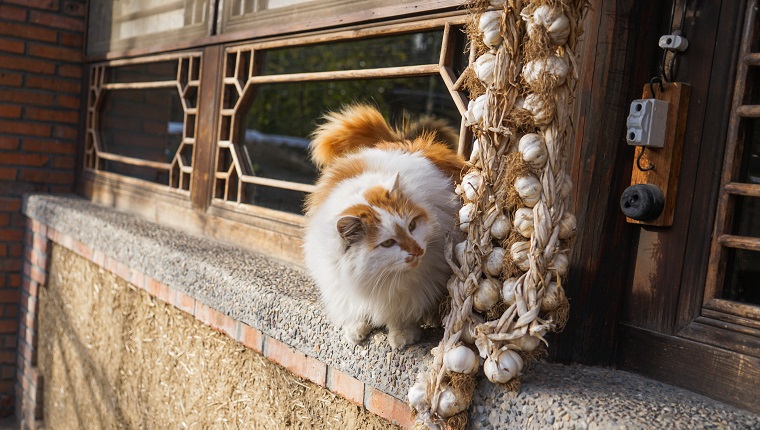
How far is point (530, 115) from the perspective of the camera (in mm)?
1465

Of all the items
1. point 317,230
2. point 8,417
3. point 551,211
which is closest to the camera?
point 551,211

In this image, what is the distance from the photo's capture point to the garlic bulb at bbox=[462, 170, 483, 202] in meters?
1.54

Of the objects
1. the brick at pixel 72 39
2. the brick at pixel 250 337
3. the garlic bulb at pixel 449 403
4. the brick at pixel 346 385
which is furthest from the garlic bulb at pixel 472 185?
the brick at pixel 72 39

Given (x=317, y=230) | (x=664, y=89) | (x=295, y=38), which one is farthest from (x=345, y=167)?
(x=295, y=38)

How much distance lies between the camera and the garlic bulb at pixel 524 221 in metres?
1.45

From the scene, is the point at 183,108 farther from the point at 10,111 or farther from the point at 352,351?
the point at 352,351

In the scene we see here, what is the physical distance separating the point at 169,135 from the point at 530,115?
354cm

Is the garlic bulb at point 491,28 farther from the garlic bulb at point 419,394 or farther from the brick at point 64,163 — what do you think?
the brick at point 64,163

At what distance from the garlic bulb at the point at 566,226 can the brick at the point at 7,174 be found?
446cm

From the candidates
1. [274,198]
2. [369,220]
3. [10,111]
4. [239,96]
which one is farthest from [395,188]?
[10,111]

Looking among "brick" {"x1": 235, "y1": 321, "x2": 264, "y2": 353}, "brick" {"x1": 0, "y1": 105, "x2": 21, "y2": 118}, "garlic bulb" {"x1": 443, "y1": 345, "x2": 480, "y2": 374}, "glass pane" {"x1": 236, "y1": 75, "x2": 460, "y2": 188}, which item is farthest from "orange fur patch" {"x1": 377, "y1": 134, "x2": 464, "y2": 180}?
"brick" {"x1": 0, "y1": 105, "x2": 21, "y2": 118}

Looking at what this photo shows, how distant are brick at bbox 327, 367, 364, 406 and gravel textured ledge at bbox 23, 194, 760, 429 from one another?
51 millimetres

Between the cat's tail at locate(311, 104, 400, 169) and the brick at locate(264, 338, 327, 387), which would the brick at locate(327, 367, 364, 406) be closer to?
the brick at locate(264, 338, 327, 387)

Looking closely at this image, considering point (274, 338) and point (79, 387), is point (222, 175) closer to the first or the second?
point (274, 338)
